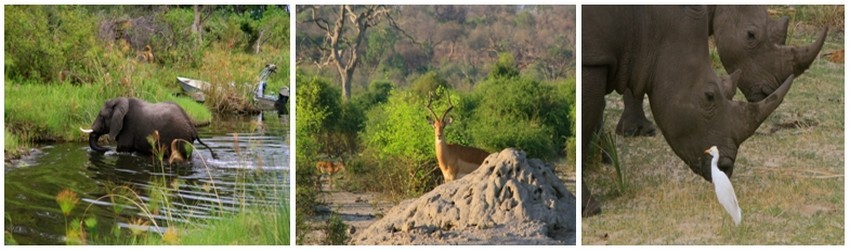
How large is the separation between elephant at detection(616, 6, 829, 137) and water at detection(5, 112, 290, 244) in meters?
2.99

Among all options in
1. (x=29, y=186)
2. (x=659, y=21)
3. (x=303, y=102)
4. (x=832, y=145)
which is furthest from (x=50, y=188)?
(x=832, y=145)

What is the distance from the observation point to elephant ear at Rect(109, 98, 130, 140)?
1023 cm

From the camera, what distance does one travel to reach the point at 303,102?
1004 centimetres

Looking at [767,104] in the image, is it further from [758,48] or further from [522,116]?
[522,116]

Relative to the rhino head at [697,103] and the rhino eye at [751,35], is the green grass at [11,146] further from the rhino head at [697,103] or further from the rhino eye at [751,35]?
the rhino eye at [751,35]

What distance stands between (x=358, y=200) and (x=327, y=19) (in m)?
1.11

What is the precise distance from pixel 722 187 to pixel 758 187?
1115 mm

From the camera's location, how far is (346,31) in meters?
10.2

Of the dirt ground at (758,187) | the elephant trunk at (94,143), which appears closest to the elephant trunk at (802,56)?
the dirt ground at (758,187)

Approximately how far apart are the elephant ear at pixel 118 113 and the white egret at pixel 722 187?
3.55m

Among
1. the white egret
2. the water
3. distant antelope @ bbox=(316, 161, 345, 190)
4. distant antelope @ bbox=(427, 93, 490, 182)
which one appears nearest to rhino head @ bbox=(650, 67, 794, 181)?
the white egret

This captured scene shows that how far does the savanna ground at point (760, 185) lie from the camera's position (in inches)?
408

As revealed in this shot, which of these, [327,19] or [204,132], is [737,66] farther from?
[204,132]

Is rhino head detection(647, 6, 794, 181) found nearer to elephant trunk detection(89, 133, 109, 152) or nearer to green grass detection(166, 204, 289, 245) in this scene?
green grass detection(166, 204, 289, 245)
